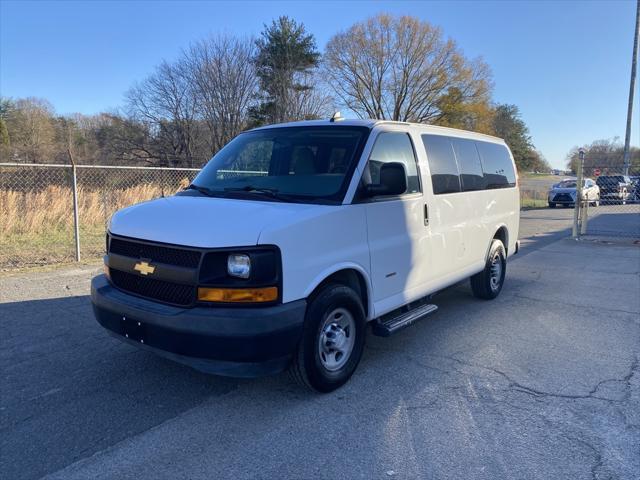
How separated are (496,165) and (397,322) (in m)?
3.54

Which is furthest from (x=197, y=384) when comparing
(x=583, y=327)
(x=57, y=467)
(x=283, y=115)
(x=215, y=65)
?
(x=215, y=65)

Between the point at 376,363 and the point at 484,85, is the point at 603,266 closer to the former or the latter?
the point at 376,363

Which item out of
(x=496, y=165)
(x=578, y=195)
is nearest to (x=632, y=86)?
(x=578, y=195)

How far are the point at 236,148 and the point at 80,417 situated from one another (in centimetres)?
280

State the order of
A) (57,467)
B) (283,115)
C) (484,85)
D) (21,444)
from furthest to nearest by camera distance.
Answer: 1. (484,85)
2. (283,115)
3. (21,444)
4. (57,467)

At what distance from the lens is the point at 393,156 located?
4.38 m

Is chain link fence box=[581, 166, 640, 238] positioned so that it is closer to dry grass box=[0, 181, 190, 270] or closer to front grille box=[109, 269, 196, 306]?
front grille box=[109, 269, 196, 306]

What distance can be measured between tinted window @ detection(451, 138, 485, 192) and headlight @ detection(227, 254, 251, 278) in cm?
333

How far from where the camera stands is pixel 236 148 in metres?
4.86

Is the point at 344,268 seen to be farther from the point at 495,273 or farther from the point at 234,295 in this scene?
the point at 495,273

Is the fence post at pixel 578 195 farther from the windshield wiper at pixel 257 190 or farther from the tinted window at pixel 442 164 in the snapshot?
the windshield wiper at pixel 257 190

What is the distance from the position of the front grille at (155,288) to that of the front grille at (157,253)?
0.50 ft

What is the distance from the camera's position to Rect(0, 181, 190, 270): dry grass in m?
8.98

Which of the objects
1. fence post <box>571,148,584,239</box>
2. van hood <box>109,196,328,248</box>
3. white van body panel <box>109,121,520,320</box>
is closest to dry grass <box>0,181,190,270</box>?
van hood <box>109,196,328,248</box>
